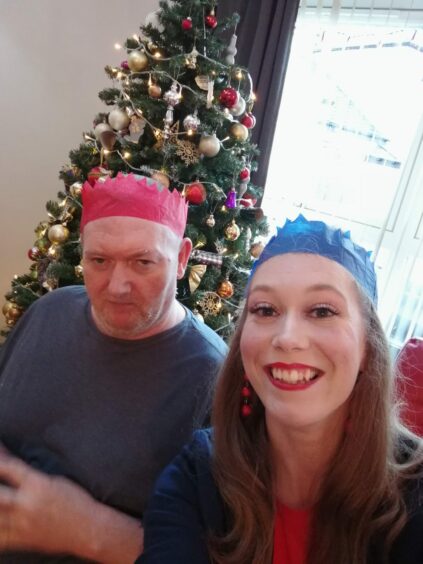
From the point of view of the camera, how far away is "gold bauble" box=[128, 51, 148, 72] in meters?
1.63

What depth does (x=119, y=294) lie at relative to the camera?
1.08 metres

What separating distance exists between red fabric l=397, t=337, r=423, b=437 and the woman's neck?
586 mm

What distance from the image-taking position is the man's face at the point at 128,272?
1.09 m

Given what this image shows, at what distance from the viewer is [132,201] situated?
110cm

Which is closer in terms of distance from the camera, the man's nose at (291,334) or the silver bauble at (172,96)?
the man's nose at (291,334)

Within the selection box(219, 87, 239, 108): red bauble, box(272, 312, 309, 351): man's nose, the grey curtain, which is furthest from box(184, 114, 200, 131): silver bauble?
box(272, 312, 309, 351): man's nose

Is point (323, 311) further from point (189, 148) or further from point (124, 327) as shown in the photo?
point (189, 148)

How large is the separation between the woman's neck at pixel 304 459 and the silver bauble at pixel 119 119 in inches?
55.6

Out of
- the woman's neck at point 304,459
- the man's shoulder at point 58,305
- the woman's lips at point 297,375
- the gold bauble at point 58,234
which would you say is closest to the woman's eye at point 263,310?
the woman's lips at point 297,375

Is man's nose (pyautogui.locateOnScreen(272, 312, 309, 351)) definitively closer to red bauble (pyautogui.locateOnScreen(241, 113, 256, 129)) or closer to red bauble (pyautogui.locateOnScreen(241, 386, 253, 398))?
red bauble (pyautogui.locateOnScreen(241, 386, 253, 398))

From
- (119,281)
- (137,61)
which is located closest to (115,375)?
(119,281)

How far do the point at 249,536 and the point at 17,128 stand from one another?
3.12 metres

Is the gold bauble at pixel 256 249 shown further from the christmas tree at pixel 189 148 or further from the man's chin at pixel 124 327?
the man's chin at pixel 124 327

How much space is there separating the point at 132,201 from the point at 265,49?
1.67m
